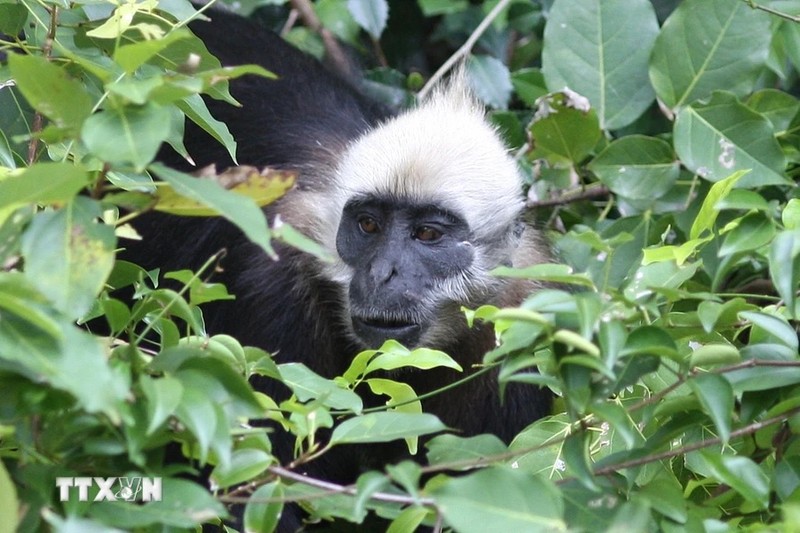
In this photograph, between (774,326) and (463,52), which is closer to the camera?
(774,326)

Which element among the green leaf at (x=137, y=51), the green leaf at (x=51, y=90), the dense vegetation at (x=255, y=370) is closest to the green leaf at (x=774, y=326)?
the dense vegetation at (x=255, y=370)

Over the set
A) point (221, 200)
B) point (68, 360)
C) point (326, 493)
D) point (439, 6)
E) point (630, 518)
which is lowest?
point (439, 6)

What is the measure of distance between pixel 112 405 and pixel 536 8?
418cm

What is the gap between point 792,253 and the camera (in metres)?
2.02

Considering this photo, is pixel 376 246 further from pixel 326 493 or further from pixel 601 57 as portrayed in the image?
pixel 326 493

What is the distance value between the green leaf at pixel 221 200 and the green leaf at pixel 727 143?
236 cm

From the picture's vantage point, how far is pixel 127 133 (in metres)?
1.65

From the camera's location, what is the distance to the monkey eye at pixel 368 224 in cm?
382

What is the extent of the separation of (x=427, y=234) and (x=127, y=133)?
2.19 meters

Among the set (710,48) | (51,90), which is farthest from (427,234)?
(51,90)

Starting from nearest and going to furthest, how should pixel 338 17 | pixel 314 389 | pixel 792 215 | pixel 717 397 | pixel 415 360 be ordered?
pixel 717 397
pixel 314 389
pixel 415 360
pixel 792 215
pixel 338 17

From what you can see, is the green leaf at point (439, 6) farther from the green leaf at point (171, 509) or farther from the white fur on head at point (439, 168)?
the green leaf at point (171, 509)

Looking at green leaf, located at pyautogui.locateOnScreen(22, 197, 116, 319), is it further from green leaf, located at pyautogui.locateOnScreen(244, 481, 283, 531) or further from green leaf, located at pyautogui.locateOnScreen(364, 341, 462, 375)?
green leaf, located at pyautogui.locateOnScreen(364, 341, 462, 375)

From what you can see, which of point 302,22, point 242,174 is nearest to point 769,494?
point 242,174
